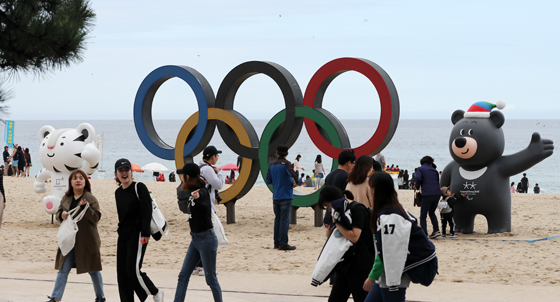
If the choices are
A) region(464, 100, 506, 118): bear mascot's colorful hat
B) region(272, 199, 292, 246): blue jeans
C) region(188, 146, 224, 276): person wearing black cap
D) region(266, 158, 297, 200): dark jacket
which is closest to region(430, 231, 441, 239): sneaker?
region(464, 100, 506, 118): bear mascot's colorful hat

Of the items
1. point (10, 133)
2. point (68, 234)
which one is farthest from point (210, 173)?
point (10, 133)

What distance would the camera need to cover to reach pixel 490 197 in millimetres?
11055

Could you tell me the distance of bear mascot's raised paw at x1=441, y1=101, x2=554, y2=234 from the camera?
36.3 ft

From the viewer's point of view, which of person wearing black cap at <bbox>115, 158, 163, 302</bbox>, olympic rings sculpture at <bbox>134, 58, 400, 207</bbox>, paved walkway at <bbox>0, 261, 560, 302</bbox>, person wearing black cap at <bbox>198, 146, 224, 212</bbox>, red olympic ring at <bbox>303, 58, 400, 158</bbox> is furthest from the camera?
olympic rings sculpture at <bbox>134, 58, 400, 207</bbox>

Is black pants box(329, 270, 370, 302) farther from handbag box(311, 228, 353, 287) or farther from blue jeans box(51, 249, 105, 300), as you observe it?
blue jeans box(51, 249, 105, 300)

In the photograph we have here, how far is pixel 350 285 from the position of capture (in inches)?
186

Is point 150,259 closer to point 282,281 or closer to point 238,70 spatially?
point 282,281

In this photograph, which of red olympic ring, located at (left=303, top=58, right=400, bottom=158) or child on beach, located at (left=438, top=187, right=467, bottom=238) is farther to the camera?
red olympic ring, located at (left=303, top=58, right=400, bottom=158)

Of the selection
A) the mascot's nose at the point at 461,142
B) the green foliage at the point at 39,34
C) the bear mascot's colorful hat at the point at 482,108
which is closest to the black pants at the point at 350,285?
the green foliage at the point at 39,34

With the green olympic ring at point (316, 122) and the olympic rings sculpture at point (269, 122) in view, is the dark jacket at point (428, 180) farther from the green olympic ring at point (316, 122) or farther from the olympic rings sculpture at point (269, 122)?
the green olympic ring at point (316, 122)

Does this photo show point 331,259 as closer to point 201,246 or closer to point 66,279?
point 201,246

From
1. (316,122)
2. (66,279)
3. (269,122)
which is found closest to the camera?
(66,279)

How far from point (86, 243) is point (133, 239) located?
79 centimetres

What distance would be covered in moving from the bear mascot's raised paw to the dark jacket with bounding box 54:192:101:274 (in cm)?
735
